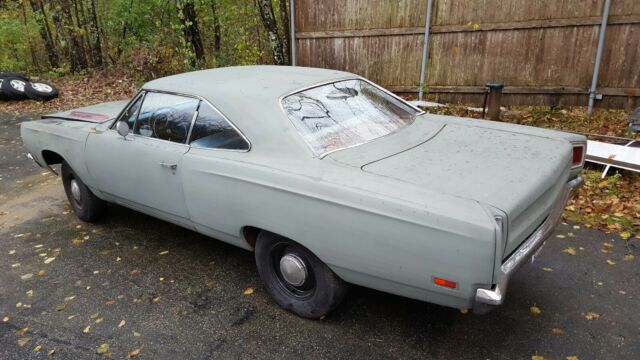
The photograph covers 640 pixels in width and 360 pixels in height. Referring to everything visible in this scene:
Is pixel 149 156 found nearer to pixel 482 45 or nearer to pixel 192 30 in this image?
pixel 482 45

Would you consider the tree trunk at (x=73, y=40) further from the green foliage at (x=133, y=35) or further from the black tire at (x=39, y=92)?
the black tire at (x=39, y=92)

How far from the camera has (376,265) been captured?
2449 mm

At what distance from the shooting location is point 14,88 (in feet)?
37.4

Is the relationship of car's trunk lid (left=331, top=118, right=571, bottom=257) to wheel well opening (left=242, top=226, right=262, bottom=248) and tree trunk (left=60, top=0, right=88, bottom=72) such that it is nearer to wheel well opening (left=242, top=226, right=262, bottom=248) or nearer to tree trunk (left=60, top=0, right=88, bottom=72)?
wheel well opening (left=242, top=226, right=262, bottom=248)

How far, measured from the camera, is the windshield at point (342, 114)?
9.87 feet

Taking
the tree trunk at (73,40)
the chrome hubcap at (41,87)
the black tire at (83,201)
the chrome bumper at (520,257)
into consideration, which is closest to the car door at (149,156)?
the black tire at (83,201)

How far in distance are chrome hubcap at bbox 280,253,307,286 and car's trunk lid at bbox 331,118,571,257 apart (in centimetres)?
75

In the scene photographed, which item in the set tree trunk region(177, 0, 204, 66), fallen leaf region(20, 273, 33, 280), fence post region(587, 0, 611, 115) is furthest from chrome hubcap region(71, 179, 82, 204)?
tree trunk region(177, 0, 204, 66)

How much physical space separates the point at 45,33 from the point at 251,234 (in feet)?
50.0

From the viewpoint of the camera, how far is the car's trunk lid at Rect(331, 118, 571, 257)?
7.75ft

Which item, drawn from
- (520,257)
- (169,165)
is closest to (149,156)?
(169,165)

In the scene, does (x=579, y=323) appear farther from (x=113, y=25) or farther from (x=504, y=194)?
(x=113, y=25)

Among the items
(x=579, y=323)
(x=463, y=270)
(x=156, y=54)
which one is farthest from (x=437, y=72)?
(x=156, y=54)

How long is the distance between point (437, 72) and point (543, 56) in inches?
72.3
